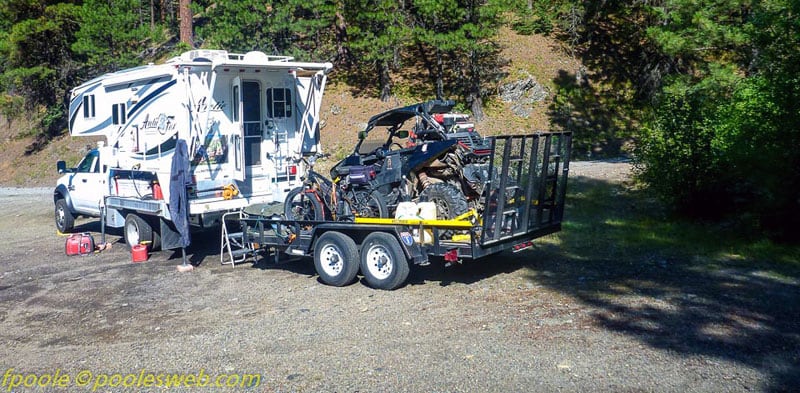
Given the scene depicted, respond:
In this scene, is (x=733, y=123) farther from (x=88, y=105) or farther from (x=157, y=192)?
(x=88, y=105)

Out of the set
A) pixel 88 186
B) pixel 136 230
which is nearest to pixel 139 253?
pixel 136 230

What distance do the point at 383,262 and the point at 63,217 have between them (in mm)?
9449

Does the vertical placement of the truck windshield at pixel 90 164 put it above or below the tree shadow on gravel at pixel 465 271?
above

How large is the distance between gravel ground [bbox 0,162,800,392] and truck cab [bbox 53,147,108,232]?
309cm

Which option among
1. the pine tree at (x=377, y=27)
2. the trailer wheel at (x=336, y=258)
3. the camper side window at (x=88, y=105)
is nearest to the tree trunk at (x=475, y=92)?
the pine tree at (x=377, y=27)

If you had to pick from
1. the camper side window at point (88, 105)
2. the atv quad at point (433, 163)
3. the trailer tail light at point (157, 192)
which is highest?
the camper side window at point (88, 105)

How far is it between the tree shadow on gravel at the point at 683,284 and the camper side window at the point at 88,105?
8.82 meters

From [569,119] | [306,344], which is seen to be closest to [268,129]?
[306,344]

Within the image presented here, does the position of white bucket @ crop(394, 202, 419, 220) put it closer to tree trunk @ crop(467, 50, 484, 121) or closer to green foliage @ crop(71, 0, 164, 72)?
tree trunk @ crop(467, 50, 484, 121)

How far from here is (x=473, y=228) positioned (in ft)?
27.7

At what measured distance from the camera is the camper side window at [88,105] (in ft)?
45.2

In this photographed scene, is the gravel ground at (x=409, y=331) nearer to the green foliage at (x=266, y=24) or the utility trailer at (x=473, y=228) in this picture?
the utility trailer at (x=473, y=228)

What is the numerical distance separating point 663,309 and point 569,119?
19.5m

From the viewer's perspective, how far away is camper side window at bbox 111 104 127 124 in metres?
12.9
